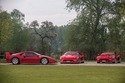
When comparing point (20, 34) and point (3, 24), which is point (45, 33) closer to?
point (20, 34)

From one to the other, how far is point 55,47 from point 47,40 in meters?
0.30

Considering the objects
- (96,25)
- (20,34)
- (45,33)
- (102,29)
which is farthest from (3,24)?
(96,25)

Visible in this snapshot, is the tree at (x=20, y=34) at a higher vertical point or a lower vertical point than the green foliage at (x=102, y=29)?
lower

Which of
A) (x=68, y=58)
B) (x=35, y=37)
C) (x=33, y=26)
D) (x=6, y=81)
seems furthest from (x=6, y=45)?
(x=68, y=58)

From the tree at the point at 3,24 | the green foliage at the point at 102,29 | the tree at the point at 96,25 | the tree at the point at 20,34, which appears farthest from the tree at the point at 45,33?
the green foliage at the point at 102,29

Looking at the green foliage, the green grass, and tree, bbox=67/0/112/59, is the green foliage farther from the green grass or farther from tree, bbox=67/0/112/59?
the green grass

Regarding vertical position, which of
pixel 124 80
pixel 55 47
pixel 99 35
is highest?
pixel 99 35

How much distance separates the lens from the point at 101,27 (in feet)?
42.7

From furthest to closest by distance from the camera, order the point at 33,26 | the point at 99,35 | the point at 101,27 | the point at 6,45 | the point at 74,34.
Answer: the point at 74,34, the point at 99,35, the point at 101,27, the point at 6,45, the point at 33,26

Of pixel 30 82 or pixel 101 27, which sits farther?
pixel 101 27

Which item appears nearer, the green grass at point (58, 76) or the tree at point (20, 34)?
the green grass at point (58, 76)

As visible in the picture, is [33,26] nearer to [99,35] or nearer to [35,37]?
[35,37]

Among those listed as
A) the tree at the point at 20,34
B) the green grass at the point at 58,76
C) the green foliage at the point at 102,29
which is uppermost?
the green foliage at the point at 102,29

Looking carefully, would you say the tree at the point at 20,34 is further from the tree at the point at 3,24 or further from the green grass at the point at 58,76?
the green grass at the point at 58,76
